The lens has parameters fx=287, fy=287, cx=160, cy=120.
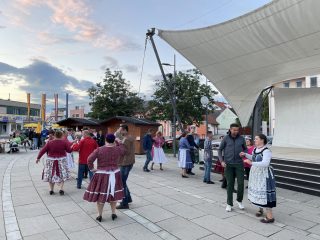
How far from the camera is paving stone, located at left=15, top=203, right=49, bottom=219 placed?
5.57 metres

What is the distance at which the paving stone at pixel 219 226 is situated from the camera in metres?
4.72

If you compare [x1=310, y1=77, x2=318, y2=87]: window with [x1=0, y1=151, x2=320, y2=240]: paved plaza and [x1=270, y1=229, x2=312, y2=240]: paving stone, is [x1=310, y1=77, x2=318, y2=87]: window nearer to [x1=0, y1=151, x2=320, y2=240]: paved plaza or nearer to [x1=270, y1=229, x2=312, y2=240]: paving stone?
[x1=0, y1=151, x2=320, y2=240]: paved plaza

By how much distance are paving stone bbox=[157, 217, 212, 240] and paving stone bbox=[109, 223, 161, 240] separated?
1.14 ft

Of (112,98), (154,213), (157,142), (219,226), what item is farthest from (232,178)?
(112,98)

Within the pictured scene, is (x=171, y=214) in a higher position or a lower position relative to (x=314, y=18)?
lower

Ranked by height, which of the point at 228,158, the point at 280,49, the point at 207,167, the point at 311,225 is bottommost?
the point at 311,225

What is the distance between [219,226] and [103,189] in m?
2.15

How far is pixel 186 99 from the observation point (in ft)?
80.9

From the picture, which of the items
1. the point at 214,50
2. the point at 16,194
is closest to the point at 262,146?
the point at 16,194

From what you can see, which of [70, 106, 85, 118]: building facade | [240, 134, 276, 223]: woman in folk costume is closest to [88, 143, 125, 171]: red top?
[240, 134, 276, 223]: woman in folk costume

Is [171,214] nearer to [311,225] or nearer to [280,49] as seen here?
[311,225]

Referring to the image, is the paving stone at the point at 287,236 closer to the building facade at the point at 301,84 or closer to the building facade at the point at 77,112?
the building facade at the point at 301,84

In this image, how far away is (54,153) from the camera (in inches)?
286

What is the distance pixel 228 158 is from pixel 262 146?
875mm
